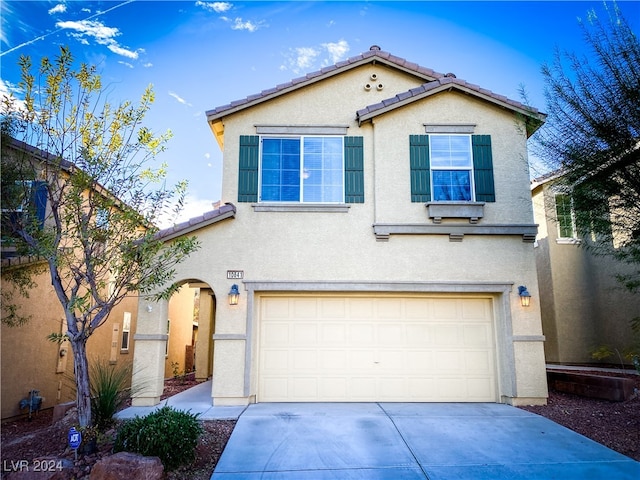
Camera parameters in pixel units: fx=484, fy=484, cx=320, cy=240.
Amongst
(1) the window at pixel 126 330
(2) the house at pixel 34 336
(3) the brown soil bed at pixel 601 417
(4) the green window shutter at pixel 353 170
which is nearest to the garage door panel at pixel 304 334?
(4) the green window shutter at pixel 353 170

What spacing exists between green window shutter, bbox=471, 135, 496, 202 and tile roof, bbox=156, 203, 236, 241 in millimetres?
5400

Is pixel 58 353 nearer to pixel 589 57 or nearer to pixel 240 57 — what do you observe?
pixel 240 57

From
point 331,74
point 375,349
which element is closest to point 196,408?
point 375,349

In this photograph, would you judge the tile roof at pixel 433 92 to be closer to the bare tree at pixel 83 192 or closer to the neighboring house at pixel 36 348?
the bare tree at pixel 83 192

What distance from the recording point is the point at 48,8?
29.2 feet

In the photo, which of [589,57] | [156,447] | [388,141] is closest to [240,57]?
[388,141]

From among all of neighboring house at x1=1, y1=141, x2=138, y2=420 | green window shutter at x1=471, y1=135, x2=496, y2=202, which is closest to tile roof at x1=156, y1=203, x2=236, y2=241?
neighboring house at x1=1, y1=141, x2=138, y2=420

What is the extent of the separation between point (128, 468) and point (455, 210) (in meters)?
7.71

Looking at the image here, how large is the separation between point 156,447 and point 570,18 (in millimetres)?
10639

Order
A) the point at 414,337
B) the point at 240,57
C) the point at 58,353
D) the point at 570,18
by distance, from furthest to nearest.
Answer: the point at 240,57
the point at 58,353
the point at 414,337
the point at 570,18

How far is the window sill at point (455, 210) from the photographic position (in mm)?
10375

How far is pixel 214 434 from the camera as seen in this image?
7.77 m

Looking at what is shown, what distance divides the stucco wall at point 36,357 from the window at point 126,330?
2778 millimetres

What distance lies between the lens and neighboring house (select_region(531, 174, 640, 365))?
1366 centimetres
